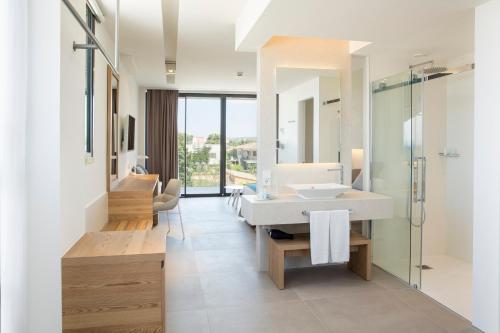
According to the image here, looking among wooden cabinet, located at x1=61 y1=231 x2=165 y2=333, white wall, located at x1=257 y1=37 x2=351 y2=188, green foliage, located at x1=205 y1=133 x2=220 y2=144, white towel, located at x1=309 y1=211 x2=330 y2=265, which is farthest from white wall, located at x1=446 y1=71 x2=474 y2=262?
green foliage, located at x1=205 y1=133 x2=220 y2=144

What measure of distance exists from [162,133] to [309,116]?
204 inches

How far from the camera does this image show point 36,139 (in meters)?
1.74

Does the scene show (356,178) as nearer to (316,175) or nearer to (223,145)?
(316,175)

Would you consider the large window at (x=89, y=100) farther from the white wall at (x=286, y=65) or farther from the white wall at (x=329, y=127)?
the white wall at (x=329, y=127)

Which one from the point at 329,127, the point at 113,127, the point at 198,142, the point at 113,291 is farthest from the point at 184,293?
the point at 198,142

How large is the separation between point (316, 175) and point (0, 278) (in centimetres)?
322

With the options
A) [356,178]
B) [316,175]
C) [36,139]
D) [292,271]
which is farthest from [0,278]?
[356,178]

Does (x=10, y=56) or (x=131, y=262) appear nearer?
(x=10, y=56)

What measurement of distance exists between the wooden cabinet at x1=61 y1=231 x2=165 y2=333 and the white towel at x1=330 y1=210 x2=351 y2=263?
5.73ft

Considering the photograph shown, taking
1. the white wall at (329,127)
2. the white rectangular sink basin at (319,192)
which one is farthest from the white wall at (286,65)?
the white rectangular sink basin at (319,192)

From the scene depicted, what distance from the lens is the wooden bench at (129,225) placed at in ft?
11.4

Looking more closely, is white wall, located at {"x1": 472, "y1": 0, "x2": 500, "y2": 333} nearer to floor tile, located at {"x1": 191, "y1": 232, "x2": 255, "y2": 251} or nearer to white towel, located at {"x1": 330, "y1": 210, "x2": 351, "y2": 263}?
white towel, located at {"x1": 330, "y1": 210, "x2": 351, "y2": 263}

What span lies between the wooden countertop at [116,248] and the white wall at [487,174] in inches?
83.5

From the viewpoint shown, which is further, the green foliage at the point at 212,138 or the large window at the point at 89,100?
the green foliage at the point at 212,138
